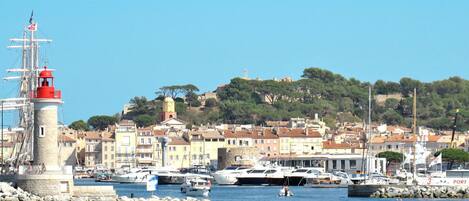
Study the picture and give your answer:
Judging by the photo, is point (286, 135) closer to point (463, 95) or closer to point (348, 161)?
point (348, 161)

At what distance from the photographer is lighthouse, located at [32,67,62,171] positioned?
133ft

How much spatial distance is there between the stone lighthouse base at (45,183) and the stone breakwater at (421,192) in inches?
829

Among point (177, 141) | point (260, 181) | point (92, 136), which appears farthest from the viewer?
point (92, 136)

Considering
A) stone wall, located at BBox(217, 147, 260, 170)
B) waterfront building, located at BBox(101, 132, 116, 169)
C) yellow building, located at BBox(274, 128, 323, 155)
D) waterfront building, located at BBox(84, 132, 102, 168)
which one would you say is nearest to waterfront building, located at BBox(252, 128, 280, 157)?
yellow building, located at BBox(274, 128, 323, 155)

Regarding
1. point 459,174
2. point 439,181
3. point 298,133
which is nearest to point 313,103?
point 298,133

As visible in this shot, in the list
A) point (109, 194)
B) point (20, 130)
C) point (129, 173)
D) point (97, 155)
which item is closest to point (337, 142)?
point (97, 155)

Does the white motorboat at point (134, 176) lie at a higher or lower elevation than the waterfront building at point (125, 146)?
lower

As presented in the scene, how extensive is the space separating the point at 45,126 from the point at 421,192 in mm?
22978

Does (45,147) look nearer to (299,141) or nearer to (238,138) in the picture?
(238,138)

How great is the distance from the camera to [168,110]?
6284 inches

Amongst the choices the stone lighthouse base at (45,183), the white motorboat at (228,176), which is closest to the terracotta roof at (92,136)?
the white motorboat at (228,176)

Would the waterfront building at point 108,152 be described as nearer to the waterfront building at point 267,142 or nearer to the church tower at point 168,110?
the waterfront building at point 267,142

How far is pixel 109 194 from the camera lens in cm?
4375

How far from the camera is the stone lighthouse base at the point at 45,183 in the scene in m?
40.7
